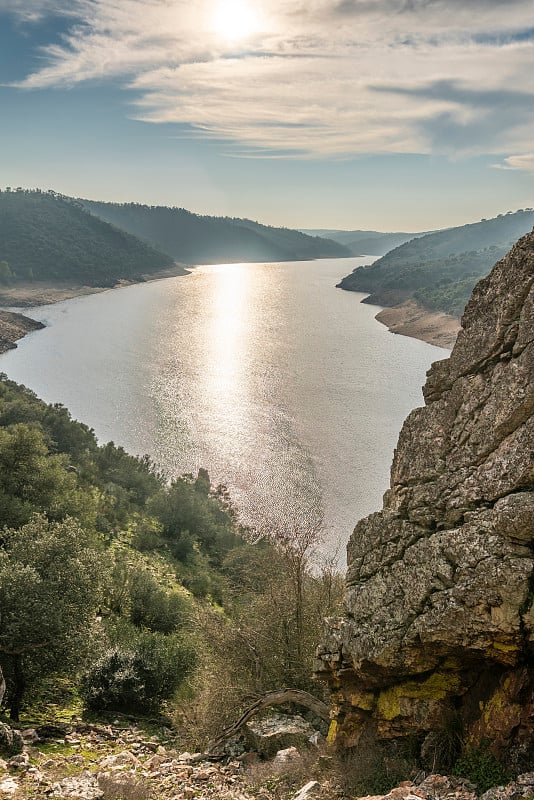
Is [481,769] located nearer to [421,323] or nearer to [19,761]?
[19,761]

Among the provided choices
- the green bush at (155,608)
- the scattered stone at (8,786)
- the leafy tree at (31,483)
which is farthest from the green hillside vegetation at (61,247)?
the scattered stone at (8,786)

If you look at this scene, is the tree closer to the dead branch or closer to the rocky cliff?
the dead branch

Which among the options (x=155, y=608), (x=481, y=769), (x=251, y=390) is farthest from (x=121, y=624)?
(x=251, y=390)

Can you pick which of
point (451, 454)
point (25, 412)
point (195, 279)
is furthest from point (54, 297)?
point (451, 454)

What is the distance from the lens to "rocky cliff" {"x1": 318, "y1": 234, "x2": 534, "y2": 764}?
7.75 metres

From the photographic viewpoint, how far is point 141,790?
9.26 m

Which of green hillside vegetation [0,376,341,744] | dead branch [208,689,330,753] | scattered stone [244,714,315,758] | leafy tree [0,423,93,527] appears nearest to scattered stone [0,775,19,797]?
dead branch [208,689,330,753]

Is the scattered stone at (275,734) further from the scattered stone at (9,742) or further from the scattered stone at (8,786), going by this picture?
the scattered stone at (8,786)

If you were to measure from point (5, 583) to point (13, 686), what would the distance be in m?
2.14

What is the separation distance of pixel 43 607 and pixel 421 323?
83.9 metres

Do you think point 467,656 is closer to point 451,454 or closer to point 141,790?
point 451,454

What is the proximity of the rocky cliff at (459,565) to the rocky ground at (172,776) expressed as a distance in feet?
2.57

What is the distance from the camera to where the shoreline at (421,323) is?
8238 cm

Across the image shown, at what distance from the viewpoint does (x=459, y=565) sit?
8133 mm
